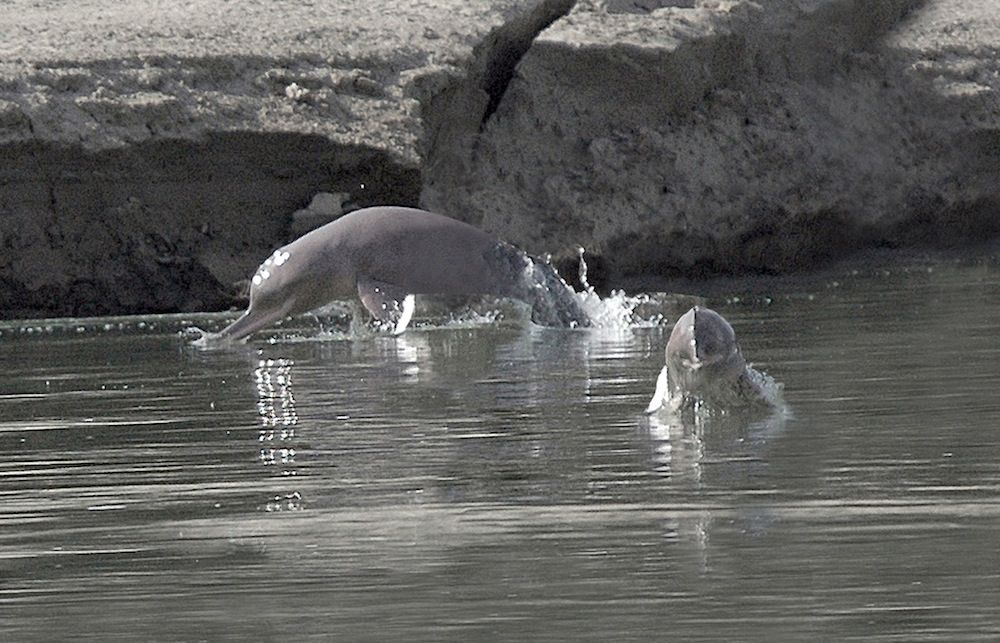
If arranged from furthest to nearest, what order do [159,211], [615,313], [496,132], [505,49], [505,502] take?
1. [505,49]
2. [496,132]
3. [159,211]
4. [615,313]
5. [505,502]

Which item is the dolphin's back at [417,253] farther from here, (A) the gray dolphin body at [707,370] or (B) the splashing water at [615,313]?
(A) the gray dolphin body at [707,370]

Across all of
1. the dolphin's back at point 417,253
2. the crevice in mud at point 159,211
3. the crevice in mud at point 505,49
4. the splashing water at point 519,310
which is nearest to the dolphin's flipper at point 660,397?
the splashing water at point 519,310

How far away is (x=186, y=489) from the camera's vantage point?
703 centimetres

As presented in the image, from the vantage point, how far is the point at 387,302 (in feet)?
47.5

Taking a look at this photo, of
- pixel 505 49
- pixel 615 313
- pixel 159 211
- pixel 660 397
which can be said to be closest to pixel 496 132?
pixel 505 49

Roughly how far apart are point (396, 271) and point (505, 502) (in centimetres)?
855

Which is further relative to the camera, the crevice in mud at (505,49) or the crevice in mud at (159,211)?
the crevice in mud at (505,49)

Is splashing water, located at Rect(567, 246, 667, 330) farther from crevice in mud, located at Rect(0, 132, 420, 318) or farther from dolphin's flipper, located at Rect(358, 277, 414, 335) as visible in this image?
crevice in mud, located at Rect(0, 132, 420, 318)

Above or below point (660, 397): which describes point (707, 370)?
above

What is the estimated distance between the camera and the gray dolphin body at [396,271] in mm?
14500

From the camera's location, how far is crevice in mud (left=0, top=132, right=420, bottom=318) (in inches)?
679

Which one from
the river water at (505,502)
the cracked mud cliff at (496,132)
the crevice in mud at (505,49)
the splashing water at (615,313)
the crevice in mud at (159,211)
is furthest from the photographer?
the crevice in mud at (505,49)

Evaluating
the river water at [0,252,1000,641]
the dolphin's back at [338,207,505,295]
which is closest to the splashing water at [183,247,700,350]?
the dolphin's back at [338,207,505,295]

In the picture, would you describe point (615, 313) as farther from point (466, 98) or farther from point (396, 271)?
point (466, 98)
